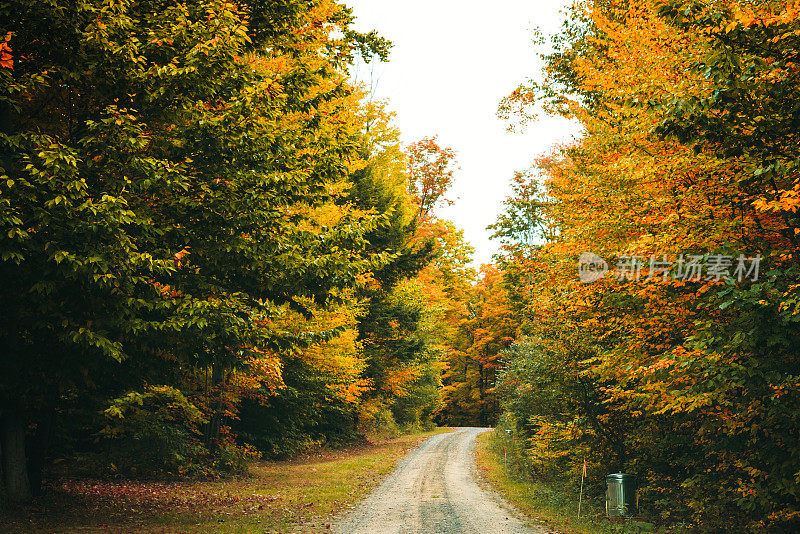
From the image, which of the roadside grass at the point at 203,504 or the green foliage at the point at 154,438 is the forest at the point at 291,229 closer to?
the green foliage at the point at 154,438

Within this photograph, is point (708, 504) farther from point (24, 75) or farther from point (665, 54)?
point (24, 75)

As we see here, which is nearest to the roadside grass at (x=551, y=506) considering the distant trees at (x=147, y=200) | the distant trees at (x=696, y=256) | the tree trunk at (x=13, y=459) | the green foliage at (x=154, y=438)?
the distant trees at (x=696, y=256)

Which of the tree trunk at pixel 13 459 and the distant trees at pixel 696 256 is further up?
the distant trees at pixel 696 256

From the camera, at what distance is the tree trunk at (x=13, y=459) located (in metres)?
8.55

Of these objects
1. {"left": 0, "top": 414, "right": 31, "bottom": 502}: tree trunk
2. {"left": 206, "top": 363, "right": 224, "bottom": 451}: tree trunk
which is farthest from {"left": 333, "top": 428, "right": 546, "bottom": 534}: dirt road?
{"left": 0, "top": 414, "right": 31, "bottom": 502}: tree trunk

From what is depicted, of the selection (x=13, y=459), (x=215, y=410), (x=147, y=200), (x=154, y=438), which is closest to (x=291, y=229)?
(x=147, y=200)

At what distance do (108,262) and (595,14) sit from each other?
10.7 metres

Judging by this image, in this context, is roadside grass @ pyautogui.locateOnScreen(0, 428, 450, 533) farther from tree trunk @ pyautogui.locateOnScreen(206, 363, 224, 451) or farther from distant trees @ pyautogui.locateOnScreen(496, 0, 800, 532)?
distant trees @ pyautogui.locateOnScreen(496, 0, 800, 532)

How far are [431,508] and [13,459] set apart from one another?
7.76 meters

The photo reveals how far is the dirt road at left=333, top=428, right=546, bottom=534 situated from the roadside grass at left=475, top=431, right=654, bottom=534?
498 millimetres

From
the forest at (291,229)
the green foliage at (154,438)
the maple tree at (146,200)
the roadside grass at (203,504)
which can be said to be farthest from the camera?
the green foliage at (154,438)

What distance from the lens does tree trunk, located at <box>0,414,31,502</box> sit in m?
8.55

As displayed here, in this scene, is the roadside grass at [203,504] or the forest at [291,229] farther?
the roadside grass at [203,504]

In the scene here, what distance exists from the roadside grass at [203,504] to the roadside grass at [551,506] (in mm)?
3790
